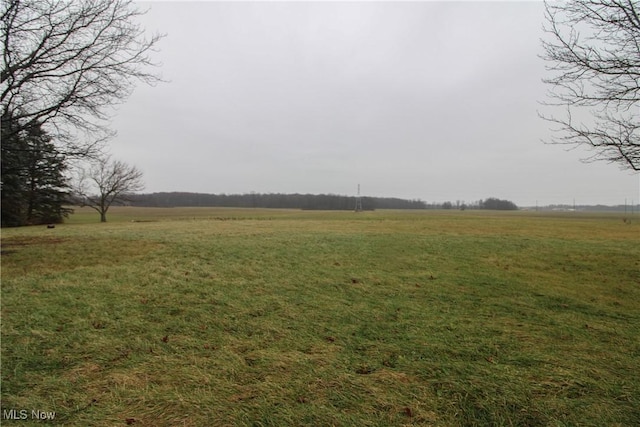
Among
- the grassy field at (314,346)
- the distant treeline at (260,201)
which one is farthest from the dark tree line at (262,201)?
the grassy field at (314,346)

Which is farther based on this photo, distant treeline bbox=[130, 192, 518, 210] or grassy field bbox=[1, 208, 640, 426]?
distant treeline bbox=[130, 192, 518, 210]

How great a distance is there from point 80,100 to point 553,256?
16.0 m

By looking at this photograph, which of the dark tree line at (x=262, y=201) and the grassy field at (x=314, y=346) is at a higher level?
the dark tree line at (x=262, y=201)

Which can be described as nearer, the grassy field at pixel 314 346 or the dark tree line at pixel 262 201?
the grassy field at pixel 314 346

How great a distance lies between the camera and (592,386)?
2.94 meters

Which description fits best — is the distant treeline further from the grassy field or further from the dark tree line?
the grassy field

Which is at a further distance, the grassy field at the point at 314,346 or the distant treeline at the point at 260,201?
the distant treeline at the point at 260,201

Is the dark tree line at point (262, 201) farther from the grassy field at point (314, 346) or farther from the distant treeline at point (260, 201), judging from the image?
the grassy field at point (314, 346)

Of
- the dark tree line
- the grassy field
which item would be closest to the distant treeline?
the dark tree line

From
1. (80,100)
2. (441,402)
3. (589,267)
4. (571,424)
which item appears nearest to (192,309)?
(441,402)

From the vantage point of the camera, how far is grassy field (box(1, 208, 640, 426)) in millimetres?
2645

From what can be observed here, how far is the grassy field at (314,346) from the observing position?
2.64 meters

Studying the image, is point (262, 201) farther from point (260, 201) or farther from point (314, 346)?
point (314, 346)

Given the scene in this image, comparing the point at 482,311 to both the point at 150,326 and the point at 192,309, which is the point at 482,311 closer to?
the point at 192,309
